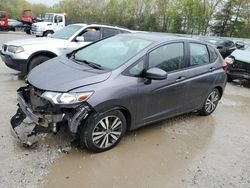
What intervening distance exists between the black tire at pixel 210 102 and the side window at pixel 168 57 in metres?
1.18

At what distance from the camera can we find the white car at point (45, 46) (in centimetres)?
673

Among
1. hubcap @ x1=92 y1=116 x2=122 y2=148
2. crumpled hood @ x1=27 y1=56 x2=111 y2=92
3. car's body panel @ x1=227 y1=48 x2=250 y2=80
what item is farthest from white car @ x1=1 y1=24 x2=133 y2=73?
car's body panel @ x1=227 y1=48 x2=250 y2=80

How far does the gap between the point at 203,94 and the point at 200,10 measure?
26.7 m

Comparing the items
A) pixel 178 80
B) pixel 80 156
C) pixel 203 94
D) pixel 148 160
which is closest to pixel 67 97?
pixel 80 156

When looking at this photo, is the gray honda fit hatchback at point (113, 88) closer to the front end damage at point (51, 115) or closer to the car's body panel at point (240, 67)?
the front end damage at point (51, 115)

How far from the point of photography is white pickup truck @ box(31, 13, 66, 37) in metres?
22.0

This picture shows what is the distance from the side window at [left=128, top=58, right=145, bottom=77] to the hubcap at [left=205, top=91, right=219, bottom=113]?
2.03 m

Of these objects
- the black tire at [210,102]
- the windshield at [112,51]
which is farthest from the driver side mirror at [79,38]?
the black tire at [210,102]

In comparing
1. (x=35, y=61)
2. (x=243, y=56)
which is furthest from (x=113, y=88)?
(x=243, y=56)

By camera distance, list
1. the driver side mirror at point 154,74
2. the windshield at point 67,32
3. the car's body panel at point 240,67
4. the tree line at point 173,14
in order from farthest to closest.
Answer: the tree line at point 173,14
the car's body panel at point 240,67
the windshield at point 67,32
the driver side mirror at point 154,74

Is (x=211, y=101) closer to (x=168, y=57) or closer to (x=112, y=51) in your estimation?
(x=168, y=57)

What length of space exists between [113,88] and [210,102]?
2647mm

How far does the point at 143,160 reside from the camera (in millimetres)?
3746

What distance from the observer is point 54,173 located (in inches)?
129
